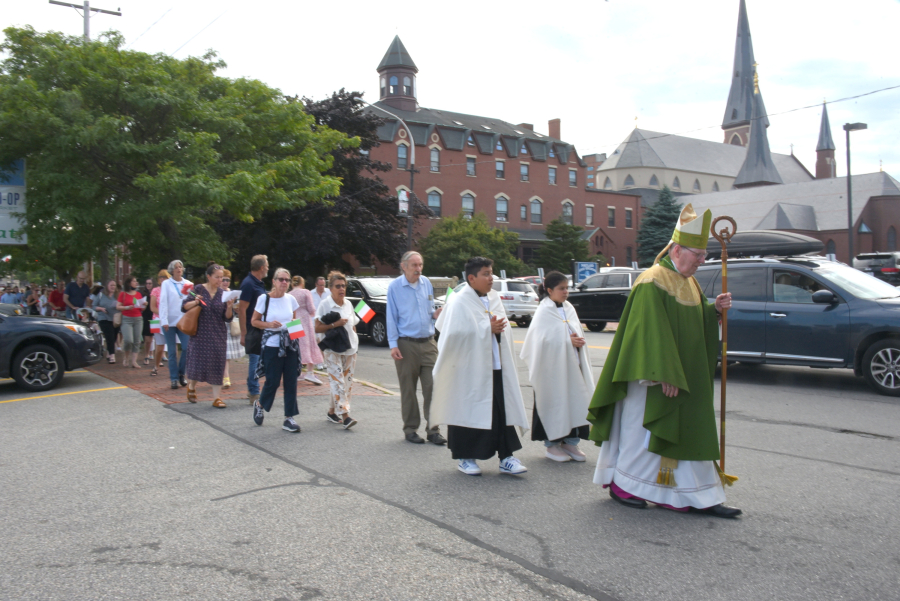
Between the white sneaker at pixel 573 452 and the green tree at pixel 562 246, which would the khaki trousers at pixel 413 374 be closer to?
the white sneaker at pixel 573 452

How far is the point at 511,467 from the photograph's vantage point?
547 centimetres

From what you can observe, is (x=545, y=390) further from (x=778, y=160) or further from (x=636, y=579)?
(x=778, y=160)

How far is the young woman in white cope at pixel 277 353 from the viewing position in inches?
287

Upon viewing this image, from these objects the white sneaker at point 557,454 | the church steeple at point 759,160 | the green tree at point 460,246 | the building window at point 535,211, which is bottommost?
the white sneaker at point 557,454

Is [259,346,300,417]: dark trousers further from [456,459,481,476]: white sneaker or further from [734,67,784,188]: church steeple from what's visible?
[734,67,784,188]: church steeple

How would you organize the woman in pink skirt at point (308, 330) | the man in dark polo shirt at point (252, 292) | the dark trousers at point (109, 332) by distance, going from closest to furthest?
the man in dark polo shirt at point (252, 292), the woman in pink skirt at point (308, 330), the dark trousers at point (109, 332)

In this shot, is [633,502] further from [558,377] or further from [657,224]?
[657,224]

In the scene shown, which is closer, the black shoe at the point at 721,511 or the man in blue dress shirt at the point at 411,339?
the black shoe at the point at 721,511

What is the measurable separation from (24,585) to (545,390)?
3.89m

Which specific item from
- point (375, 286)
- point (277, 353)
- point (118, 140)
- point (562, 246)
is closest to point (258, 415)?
point (277, 353)

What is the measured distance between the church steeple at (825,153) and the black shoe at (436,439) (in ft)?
395

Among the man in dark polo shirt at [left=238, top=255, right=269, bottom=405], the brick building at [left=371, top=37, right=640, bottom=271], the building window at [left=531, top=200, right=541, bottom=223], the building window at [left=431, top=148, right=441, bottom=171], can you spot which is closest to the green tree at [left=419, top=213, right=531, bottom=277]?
the brick building at [left=371, top=37, right=640, bottom=271]

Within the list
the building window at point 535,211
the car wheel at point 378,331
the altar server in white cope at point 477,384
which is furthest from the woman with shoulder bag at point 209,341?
the building window at point 535,211

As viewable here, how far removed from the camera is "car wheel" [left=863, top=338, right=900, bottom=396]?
8852mm
